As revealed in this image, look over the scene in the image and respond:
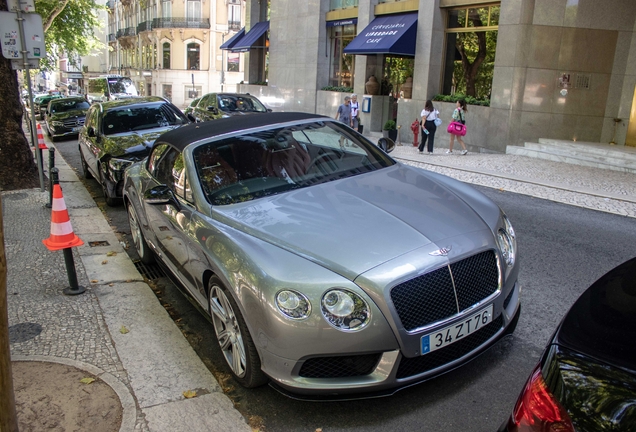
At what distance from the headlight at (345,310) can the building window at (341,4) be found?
23.1m

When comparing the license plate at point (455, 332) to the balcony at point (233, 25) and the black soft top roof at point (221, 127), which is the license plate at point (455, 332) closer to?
the black soft top roof at point (221, 127)

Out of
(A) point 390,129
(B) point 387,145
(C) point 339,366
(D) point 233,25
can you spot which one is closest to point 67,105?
(A) point 390,129

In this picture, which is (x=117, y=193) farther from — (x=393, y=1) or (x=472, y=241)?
(x=393, y=1)

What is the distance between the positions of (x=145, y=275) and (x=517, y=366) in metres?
4.01

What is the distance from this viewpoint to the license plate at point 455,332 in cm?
321

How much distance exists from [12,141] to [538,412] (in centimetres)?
1048

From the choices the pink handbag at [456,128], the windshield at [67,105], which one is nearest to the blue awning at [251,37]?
the windshield at [67,105]

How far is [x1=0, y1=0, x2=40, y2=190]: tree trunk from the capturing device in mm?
9906

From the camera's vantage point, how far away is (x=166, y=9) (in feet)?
186

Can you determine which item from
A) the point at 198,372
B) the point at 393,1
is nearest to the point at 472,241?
the point at 198,372

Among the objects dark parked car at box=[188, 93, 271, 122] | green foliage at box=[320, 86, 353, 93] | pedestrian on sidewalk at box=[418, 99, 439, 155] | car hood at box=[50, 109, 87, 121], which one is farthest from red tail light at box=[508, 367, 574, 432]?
green foliage at box=[320, 86, 353, 93]

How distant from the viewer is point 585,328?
211cm

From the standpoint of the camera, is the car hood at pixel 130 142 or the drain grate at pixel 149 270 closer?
the drain grate at pixel 149 270

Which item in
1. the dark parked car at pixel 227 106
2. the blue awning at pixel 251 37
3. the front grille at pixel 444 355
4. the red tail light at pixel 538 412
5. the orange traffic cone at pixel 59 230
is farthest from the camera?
the blue awning at pixel 251 37
